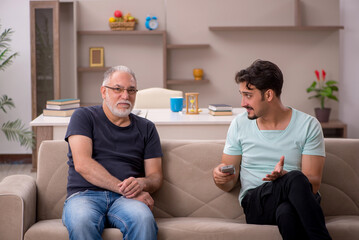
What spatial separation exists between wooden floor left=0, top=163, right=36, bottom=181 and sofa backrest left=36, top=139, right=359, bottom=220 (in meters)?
2.72

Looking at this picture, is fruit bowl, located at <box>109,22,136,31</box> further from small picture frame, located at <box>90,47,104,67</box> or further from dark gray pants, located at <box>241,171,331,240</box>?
dark gray pants, located at <box>241,171,331,240</box>

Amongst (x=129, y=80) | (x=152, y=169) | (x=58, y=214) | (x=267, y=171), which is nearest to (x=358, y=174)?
(x=267, y=171)

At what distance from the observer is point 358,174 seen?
252 centimetres

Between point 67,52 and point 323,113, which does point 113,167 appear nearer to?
point 67,52

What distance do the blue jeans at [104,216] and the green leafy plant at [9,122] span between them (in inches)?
121

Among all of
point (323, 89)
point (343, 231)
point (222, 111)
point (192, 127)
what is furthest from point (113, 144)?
point (323, 89)

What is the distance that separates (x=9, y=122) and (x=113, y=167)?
358 centimetres

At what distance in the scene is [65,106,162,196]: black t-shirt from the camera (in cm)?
238

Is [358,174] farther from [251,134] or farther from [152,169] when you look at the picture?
[152,169]

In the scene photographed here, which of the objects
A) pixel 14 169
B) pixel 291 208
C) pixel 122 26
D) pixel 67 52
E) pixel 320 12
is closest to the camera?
pixel 291 208

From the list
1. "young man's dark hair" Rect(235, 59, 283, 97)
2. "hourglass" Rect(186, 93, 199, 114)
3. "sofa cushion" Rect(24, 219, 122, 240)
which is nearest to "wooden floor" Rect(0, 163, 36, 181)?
"hourglass" Rect(186, 93, 199, 114)

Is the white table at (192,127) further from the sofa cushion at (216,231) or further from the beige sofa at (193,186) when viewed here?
the sofa cushion at (216,231)

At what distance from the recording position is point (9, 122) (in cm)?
560

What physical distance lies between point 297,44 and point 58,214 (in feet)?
13.3
